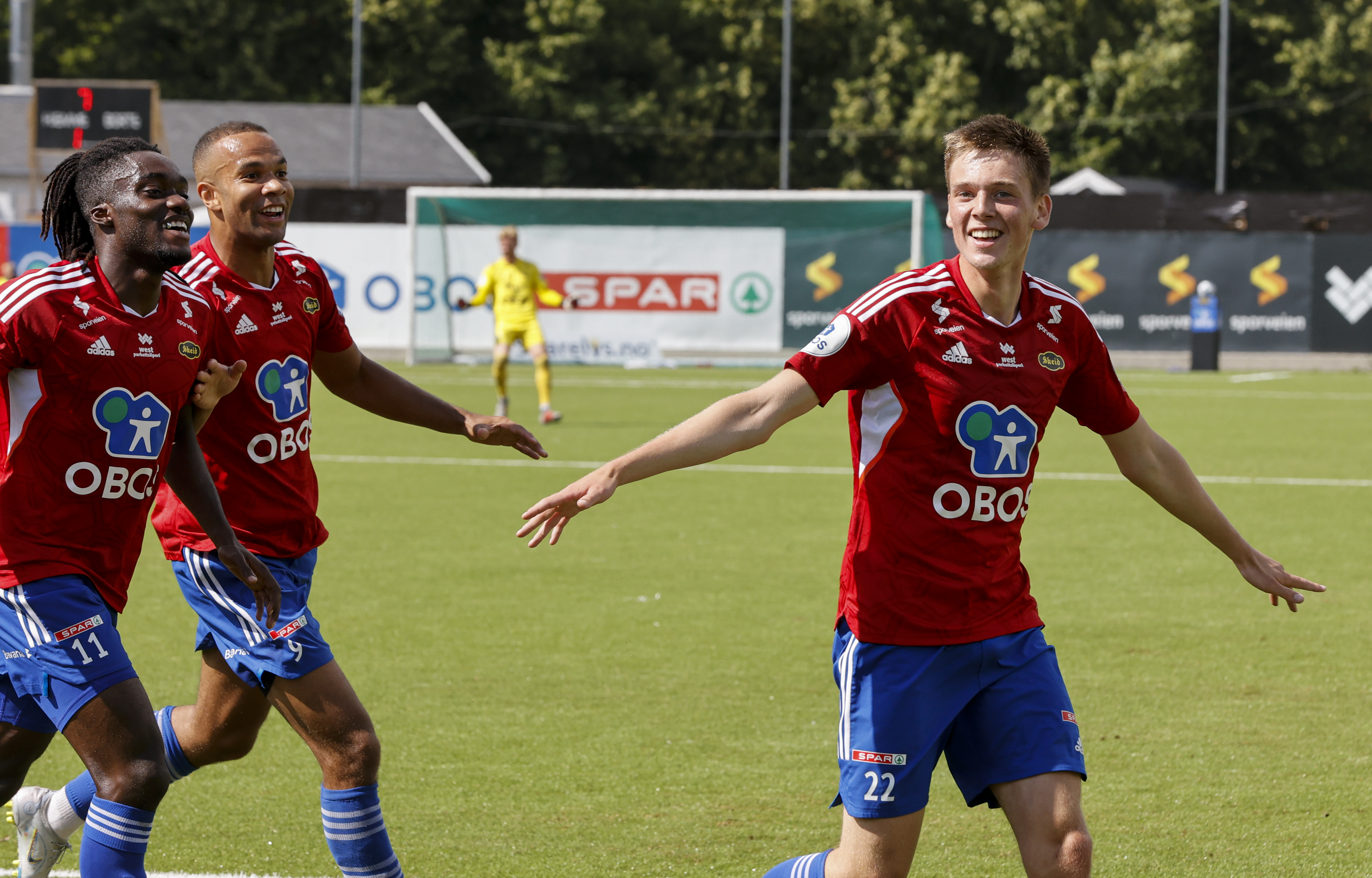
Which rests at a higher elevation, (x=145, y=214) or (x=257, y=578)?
(x=145, y=214)

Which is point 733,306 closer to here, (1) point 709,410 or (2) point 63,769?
(2) point 63,769

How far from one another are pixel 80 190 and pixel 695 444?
1844 millimetres

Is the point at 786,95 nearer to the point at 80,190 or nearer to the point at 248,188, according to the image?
the point at 248,188

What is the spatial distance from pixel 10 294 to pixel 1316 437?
16034 mm

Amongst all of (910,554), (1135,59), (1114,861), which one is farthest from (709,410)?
(1135,59)

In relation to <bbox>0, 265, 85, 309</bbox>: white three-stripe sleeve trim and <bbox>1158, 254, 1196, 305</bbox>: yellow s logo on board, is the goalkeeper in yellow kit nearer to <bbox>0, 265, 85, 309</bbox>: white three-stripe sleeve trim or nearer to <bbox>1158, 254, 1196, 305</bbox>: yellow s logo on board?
<bbox>1158, 254, 1196, 305</bbox>: yellow s logo on board

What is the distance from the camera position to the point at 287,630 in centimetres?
436

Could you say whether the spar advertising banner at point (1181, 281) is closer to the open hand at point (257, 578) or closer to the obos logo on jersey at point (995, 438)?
the obos logo on jersey at point (995, 438)

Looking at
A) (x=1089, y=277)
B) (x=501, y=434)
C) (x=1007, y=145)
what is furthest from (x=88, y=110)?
(x=1007, y=145)

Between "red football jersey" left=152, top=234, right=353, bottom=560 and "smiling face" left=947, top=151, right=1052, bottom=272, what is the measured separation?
1.94 meters

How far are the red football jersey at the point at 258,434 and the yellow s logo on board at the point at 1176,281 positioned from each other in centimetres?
2514

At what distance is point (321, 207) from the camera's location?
2777 centimetres

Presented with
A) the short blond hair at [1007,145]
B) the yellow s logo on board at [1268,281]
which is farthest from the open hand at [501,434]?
the yellow s logo on board at [1268,281]

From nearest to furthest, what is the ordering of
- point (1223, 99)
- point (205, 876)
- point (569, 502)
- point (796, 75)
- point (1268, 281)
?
point (569, 502) < point (205, 876) < point (1268, 281) < point (1223, 99) < point (796, 75)
